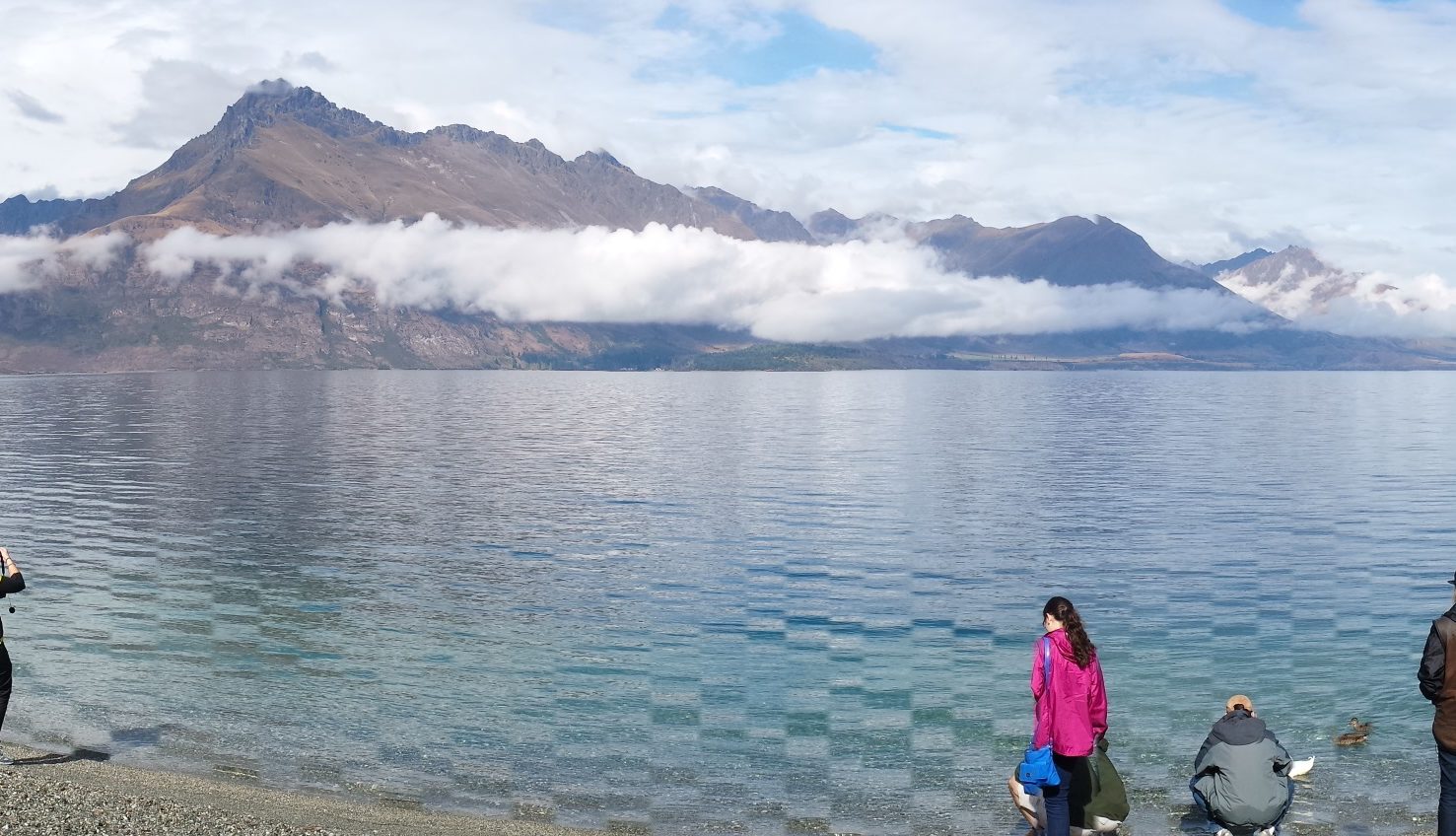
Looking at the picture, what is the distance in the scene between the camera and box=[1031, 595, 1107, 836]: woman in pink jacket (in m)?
16.7

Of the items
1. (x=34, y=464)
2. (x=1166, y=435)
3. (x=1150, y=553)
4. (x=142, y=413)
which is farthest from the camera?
(x=142, y=413)

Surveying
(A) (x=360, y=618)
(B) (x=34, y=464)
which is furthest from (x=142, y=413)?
(A) (x=360, y=618)

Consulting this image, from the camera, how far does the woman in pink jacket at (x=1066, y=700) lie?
16.7m

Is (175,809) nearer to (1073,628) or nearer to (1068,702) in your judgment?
(1068,702)

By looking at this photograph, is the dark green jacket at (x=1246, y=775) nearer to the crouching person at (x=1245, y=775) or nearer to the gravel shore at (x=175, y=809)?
the crouching person at (x=1245, y=775)

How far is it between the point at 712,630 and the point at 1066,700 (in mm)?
24634

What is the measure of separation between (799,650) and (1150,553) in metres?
26.8

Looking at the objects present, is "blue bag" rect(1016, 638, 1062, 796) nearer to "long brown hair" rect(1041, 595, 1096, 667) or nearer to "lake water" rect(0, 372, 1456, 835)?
"long brown hair" rect(1041, 595, 1096, 667)

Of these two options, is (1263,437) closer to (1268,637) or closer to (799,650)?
(1268,637)

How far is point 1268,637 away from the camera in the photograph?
130 feet

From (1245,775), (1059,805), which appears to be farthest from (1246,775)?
(1059,805)

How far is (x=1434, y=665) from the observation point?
16062 mm

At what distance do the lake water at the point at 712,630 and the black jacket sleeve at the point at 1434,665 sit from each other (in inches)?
296

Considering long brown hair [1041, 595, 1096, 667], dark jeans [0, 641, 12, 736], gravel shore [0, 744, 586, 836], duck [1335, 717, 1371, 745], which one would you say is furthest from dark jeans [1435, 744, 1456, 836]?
dark jeans [0, 641, 12, 736]
